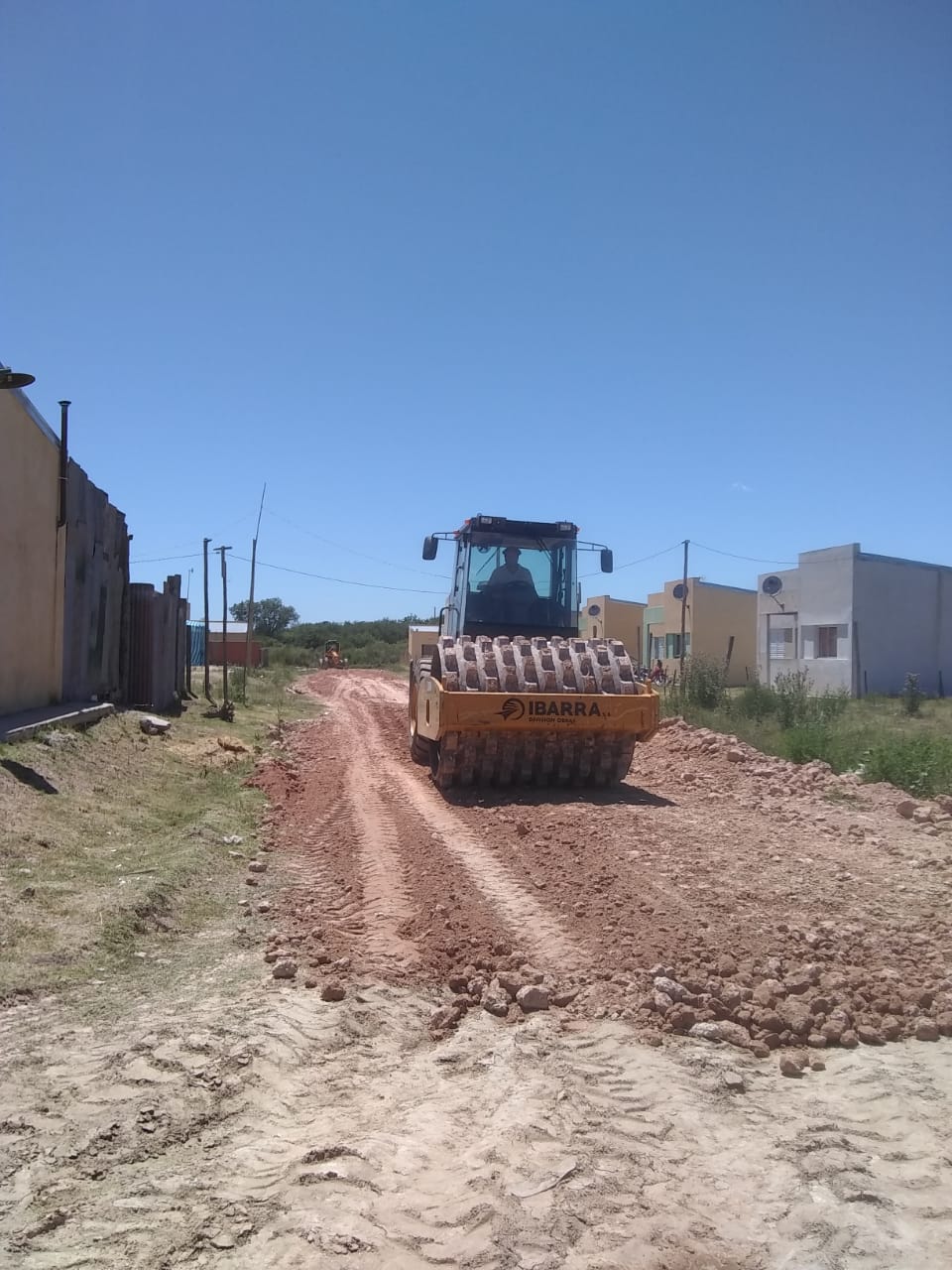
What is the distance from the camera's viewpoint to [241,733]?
16406mm

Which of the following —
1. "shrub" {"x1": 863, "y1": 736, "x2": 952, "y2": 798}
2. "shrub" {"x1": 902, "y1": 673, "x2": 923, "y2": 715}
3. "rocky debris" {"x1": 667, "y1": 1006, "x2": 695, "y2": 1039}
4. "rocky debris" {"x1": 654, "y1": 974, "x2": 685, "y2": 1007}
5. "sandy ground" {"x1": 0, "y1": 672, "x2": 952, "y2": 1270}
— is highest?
"shrub" {"x1": 902, "y1": 673, "x2": 923, "y2": 715}

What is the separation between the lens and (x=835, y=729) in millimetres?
15023

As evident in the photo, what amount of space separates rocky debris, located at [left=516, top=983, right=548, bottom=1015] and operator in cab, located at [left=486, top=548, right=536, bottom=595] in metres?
8.12

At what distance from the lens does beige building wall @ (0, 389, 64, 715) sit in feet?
36.1

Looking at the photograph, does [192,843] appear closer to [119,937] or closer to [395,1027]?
[119,937]

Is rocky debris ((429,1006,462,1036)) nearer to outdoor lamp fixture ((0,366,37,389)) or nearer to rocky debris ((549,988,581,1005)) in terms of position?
rocky debris ((549,988,581,1005))

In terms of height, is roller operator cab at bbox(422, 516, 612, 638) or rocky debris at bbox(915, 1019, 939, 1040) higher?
roller operator cab at bbox(422, 516, 612, 638)

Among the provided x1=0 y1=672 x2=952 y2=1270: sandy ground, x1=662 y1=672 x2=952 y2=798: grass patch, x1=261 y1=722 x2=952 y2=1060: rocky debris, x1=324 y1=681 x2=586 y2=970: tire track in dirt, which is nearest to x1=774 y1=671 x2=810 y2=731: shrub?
x1=662 y1=672 x2=952 y2=798: grass patch

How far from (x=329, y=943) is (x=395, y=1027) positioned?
1.14m

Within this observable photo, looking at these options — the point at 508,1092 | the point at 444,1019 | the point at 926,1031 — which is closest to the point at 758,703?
the point at 926,1031

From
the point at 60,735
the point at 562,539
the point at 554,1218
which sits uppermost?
the point at 562,539

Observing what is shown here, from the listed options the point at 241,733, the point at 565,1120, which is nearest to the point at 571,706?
the point at 565,1120

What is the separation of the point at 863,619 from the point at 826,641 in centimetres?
142

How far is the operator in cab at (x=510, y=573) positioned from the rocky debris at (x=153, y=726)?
462cm
